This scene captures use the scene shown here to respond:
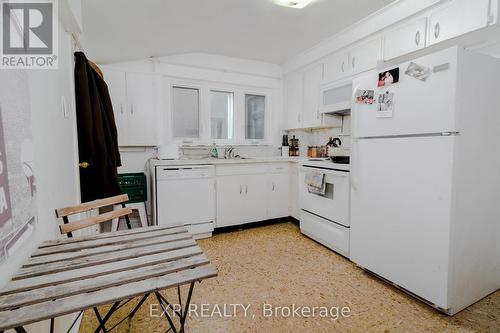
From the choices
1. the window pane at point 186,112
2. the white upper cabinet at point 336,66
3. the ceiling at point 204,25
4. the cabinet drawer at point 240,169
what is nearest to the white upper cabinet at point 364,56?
the white upper cabinet at point 336,66

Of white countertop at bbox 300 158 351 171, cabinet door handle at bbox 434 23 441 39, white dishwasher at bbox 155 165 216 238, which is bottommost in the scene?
white dishwasher at bbox 155 165 216 238

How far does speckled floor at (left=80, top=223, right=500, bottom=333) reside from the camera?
1.52 metres

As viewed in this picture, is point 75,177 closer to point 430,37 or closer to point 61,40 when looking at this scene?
point 61,40

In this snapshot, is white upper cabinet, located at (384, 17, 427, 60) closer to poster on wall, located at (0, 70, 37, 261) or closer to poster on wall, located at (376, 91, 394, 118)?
poster on wall, located at (376, 91, 394, 118)

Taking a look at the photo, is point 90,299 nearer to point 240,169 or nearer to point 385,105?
point 385,105

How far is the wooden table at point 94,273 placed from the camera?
27.0 inches

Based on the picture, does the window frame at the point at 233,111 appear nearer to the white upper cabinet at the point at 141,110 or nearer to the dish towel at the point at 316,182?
the white upper cabinet at the point at 141,110

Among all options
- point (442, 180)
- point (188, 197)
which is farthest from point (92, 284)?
point (188, 197)

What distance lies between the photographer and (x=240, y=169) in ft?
10.4

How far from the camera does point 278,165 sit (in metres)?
3.43

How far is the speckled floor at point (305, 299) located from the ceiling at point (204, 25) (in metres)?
2.22

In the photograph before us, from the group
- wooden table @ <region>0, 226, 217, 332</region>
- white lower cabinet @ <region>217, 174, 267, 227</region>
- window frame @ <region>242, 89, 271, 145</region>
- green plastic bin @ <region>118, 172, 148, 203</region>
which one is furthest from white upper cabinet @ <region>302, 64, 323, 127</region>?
wooden table @ <region>0, 226, 217, 332</region>

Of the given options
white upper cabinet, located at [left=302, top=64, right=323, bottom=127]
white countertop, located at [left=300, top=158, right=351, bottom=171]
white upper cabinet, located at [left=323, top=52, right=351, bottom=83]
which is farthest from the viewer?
white upper cabinet, located at [left=302, top=64, right=323, bottom=127]

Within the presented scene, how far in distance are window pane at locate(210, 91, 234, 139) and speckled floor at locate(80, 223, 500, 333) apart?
1.84m
